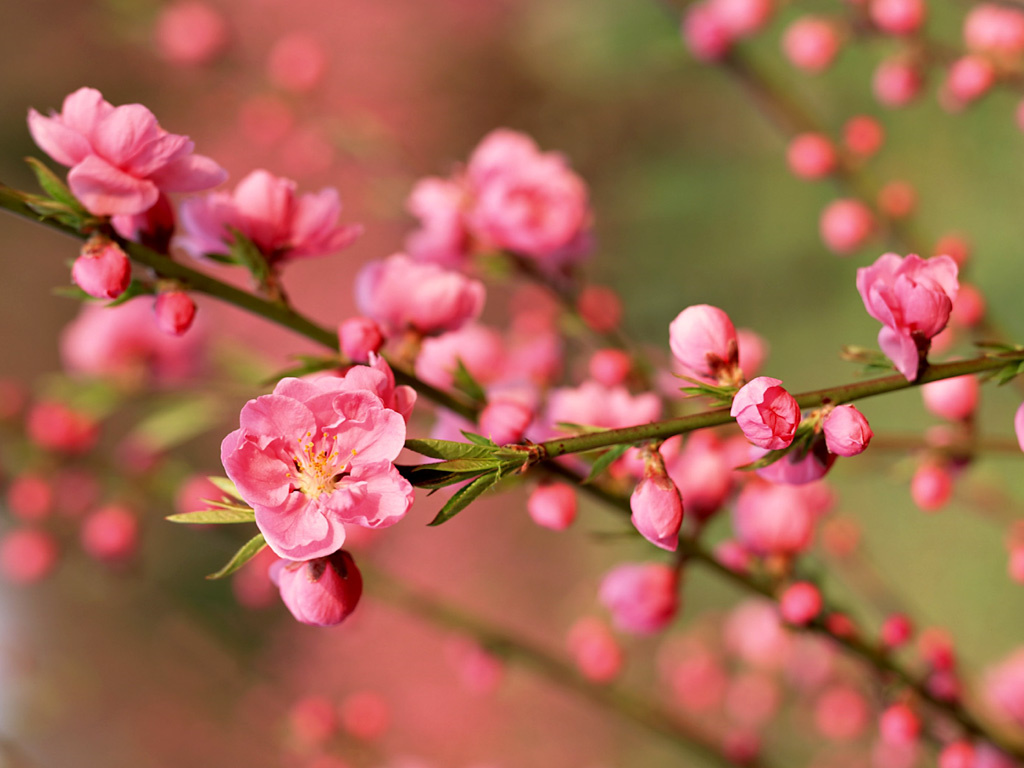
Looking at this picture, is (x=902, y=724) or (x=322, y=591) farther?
(x=902, y=724)

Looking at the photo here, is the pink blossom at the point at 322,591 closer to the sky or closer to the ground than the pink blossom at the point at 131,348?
closer to the sky

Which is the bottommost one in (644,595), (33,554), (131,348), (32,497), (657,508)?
(33,554)

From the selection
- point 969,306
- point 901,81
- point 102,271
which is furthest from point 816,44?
point 102,271

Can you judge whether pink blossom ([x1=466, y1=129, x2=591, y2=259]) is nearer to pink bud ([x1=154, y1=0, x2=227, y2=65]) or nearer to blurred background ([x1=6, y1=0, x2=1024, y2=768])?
blurred background ([x1=6, y1=0, x2=1024, y2=768])

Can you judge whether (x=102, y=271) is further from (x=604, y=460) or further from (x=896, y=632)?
(x=896, y=632)

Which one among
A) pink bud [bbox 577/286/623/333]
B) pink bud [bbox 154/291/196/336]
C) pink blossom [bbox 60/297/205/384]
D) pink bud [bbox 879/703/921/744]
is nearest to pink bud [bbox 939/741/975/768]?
pink bud [bbox 879/703/921/744]

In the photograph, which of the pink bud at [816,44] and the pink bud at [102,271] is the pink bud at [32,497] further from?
the pink bud at [816,44]

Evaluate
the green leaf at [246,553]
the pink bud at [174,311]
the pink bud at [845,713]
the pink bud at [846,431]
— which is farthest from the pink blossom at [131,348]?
the pink bud at [845,713]

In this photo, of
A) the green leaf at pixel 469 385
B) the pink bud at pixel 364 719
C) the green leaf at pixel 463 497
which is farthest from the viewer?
the pink bud at pixel 364 719
